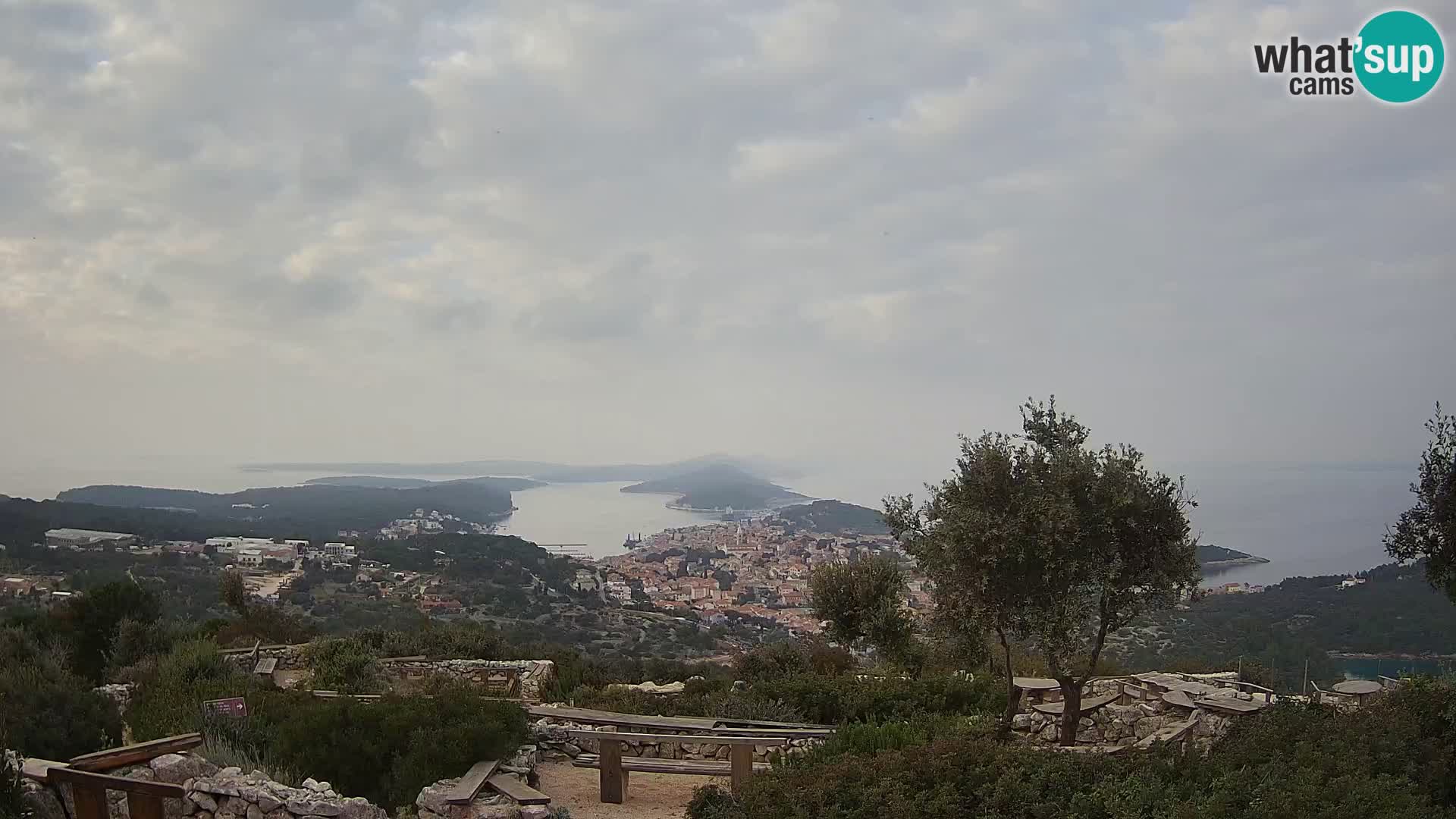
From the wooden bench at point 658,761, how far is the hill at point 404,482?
80363 millimetres

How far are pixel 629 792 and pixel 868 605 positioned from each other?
27.2ft

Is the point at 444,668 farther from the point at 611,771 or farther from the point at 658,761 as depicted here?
the point at 611,771

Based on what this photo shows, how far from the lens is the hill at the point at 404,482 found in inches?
3520

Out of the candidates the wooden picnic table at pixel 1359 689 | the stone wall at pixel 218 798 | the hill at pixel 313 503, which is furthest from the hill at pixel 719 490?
the stone wall at pixel 218 798

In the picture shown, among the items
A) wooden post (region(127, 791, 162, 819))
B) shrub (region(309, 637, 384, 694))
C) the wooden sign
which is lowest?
shrub (region(309, 637, 384, 694))

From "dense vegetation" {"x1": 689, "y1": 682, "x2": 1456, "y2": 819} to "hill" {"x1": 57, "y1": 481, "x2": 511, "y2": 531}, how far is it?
2072 inches

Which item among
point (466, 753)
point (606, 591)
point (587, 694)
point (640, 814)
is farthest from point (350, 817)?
point (606, 591)

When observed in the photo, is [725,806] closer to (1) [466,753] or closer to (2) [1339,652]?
(1) [466,753]

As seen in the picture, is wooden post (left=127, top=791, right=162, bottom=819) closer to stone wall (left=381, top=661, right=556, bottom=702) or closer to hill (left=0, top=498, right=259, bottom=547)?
stone wall (left=381, top=661, right=556, bottom=702)

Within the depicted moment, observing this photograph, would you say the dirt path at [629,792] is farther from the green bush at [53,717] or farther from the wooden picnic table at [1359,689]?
the wooden picnic table at [1359,689]

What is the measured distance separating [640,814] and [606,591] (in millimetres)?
34090

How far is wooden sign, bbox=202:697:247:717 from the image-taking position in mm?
8758

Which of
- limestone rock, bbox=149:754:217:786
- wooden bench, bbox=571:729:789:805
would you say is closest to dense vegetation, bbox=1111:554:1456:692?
wooden bench, bbox=571:729:789:805

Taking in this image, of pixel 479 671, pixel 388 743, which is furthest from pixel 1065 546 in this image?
pixel 479 671
